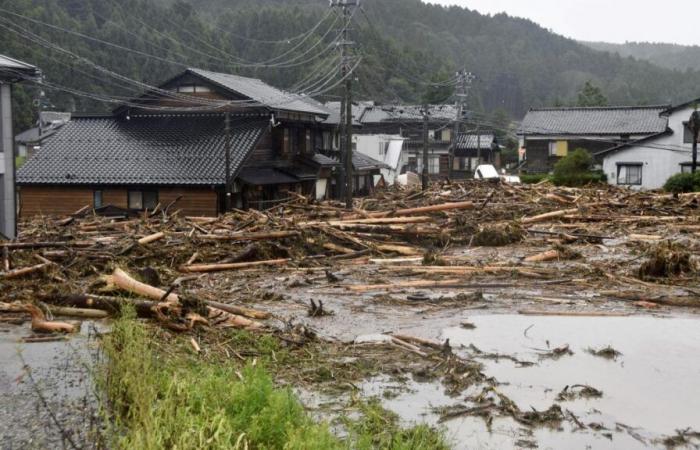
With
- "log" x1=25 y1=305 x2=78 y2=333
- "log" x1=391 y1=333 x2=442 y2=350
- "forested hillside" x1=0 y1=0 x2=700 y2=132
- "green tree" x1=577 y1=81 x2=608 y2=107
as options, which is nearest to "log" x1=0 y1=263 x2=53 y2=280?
"log" x1=25 y1=305 x2=78 y2=333

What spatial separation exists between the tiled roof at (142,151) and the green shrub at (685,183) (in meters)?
18.8

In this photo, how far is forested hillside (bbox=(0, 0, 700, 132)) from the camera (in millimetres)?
54188

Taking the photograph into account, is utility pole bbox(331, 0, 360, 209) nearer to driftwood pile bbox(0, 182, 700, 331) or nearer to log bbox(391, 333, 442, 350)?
driftwood pile bbox(0, 182, 700, 331)

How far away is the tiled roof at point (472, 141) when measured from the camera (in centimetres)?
6225

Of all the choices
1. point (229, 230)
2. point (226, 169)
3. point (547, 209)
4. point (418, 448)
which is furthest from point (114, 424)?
point (226, 169)

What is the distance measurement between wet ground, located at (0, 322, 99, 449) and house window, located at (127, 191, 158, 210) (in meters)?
20.7

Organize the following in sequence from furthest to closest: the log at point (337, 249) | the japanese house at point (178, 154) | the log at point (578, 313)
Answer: the japanese house at point (178, 154)
the log at point (337, 249)
the log at point (578, 313)

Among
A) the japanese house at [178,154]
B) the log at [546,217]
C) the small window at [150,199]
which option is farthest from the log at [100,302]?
the small window at [150,199]

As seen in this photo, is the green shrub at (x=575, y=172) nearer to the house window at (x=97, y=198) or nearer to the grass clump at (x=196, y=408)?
the house window at (x=97, y=198)

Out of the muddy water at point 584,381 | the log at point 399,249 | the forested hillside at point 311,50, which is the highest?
the forested hillside at point 311,50

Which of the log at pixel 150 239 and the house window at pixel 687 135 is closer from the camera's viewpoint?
the log at pixel 150 239

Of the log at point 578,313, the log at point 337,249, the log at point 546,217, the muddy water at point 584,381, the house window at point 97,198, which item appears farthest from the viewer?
the house window at point 97,198

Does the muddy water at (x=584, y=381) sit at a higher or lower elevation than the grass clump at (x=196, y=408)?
lower

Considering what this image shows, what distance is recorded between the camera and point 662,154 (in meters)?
39.5
